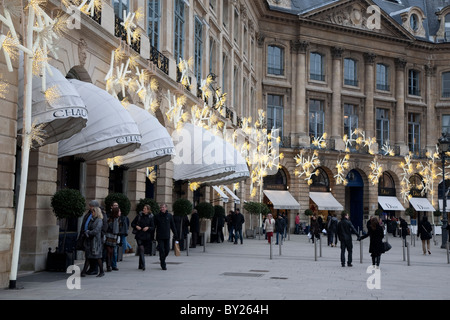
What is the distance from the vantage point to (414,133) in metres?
60.5

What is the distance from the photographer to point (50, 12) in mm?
16062

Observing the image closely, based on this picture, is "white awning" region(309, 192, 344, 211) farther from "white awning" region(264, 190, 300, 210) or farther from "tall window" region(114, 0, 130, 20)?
"tall window" region(114, 0, 130, 20)

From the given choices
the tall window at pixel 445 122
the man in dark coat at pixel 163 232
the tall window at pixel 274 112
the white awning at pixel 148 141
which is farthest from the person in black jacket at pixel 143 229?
the tall window at pixel 445 122

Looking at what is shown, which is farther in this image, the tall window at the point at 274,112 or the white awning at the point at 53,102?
the tall window at the point at 274,112

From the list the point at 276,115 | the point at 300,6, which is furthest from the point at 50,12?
the point at 300,6

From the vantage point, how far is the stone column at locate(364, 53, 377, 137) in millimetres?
56938

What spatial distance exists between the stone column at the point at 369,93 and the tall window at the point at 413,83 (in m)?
5.43

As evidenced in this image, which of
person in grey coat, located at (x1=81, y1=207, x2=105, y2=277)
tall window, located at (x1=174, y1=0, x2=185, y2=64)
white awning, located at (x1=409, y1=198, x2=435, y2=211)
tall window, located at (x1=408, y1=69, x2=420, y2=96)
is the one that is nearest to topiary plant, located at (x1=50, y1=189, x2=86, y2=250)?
person in grey coat, located at (x1=81, y1=207, x2=105, y2=277)

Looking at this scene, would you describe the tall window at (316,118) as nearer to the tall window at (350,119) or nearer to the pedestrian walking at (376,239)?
the tall window at (350,119)

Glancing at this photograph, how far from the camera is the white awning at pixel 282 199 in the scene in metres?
51.0

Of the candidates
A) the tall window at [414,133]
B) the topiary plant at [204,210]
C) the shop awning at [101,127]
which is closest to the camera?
the shop awning at [101,127]

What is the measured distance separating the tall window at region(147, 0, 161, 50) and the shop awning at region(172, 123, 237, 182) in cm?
383
